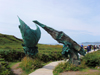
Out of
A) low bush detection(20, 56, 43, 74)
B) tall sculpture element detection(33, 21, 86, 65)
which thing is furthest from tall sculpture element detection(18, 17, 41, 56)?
tall sculpture element detection(33, 21, 86, 65)

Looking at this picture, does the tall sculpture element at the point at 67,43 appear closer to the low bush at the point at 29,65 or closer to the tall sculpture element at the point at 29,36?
the tall sculpture element at the point at 29,36

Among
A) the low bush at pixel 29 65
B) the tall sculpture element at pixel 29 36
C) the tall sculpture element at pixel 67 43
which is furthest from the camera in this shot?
the tall sculpture element at pixel 29 36

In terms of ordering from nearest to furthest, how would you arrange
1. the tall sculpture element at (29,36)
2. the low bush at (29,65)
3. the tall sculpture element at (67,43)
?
the tall sculpture element at (67,43), the low bush at (29,65), the tall sculpture element at (29,36)

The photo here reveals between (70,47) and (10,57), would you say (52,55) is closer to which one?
(10,57)

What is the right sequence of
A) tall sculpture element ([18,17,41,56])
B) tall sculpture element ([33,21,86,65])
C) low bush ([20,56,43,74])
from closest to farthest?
tall sculpture element ([33,21,86,65]) → low bush ([20,56,43,74]) → tall sculpture element ([18,17,41,56])

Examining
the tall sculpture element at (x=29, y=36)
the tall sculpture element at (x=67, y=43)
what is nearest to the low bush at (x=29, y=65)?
the tall sculpture element at (x=29, y=36)

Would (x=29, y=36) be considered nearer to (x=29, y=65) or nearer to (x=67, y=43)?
(x=29, y=65)

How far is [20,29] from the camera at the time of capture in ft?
28.2

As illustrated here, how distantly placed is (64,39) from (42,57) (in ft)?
17.1

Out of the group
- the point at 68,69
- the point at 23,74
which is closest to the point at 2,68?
the point at 23,74

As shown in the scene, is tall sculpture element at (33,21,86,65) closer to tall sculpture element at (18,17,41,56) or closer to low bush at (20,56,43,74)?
tall sculpture element at (18,17,41,56)

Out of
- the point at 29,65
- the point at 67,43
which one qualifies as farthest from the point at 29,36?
the point at 67,43

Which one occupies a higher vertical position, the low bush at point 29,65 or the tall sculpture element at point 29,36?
the tall sculpture element at point 29,36

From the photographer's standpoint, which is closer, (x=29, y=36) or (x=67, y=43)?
(x=67, y=43)
